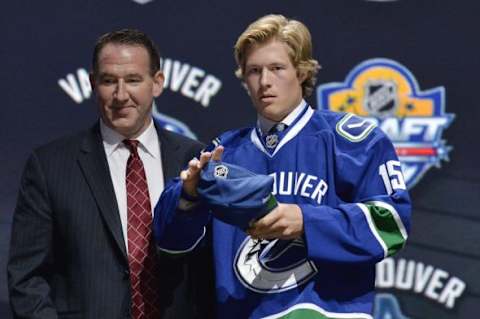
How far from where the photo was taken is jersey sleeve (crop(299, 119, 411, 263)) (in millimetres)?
2037

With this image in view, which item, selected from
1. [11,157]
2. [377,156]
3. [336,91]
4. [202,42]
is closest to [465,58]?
[336,91]

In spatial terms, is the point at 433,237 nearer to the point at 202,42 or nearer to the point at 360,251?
the point at 202,42

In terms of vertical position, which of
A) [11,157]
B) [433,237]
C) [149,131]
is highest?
[149,131]

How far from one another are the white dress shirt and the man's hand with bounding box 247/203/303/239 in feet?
1.16

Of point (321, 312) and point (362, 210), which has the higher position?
point (362, 210)

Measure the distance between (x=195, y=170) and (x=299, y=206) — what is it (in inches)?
7.6

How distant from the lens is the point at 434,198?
304 centimetres

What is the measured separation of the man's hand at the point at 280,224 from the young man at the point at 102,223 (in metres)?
0.33

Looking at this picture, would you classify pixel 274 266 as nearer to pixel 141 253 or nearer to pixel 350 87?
pixel 141 253

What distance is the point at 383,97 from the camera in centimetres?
305

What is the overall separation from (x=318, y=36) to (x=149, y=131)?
88 centimetres

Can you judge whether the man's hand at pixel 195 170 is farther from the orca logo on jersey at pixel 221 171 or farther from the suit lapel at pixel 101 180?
the suit lapel at pixel 101 180

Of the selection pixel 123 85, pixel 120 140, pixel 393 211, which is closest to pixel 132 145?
pixel 120 140

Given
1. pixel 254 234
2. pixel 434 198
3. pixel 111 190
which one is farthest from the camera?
pixel 434 198
